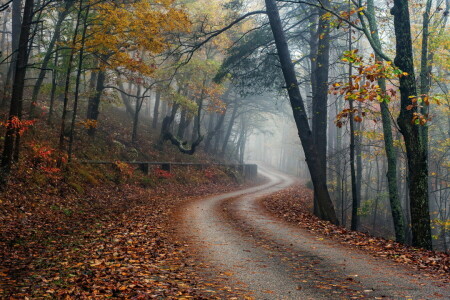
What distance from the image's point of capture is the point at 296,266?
6.75m

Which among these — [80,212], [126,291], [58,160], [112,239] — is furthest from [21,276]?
[58,160]

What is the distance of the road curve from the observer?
5.28 metres

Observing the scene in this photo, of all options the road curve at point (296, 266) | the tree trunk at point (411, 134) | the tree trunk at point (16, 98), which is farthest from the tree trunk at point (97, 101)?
the tree trunk at point (411, 134)

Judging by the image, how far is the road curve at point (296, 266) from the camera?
5277 millimetres

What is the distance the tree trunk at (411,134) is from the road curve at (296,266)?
2446mm

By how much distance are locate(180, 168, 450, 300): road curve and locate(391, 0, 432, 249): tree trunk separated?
245cm

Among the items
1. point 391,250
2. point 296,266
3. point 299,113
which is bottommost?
point 296,266

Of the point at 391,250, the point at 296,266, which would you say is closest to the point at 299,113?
the point at 391,250

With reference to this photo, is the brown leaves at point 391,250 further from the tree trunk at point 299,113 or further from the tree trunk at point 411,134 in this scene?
the tree trunk at point 299,113

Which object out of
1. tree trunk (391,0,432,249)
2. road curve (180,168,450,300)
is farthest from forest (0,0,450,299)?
road curve (180,168,450,300)

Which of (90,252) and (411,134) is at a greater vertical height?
(411,134)

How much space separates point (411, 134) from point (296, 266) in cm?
498

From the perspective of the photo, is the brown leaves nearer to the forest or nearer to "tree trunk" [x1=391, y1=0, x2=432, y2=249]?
the forest

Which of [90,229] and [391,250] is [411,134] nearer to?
[391,250]
